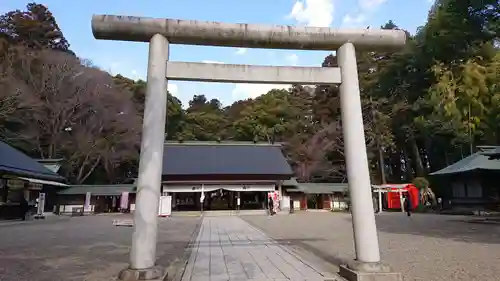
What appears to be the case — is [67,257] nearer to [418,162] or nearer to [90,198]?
[90,198]

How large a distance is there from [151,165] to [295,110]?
4138 cm

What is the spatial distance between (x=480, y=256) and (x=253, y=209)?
2514cm

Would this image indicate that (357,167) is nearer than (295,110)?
Yes

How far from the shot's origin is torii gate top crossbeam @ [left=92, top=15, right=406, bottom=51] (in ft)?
17.2

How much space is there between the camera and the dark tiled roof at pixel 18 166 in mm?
18031

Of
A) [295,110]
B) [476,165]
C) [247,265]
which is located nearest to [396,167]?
[295,110]

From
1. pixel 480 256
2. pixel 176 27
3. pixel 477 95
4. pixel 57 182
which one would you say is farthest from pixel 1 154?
pixel 477 95

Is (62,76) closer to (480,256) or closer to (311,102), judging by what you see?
(311,102)

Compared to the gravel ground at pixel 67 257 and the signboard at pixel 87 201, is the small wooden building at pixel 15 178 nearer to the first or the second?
the signboard at pixel 87 201

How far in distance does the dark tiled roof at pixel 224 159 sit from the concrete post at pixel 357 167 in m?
24.4

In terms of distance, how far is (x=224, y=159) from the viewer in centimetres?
3244

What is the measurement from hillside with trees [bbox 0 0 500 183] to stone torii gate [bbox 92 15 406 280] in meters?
7.98

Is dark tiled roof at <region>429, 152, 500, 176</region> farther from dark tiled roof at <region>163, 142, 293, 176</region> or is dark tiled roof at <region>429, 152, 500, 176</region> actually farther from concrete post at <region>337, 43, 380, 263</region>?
concrete post at <region>337, 43, 380, 263</region>

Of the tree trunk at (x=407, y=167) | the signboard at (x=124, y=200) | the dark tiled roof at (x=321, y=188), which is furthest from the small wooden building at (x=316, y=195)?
the signboard at (x=124, y=200)
